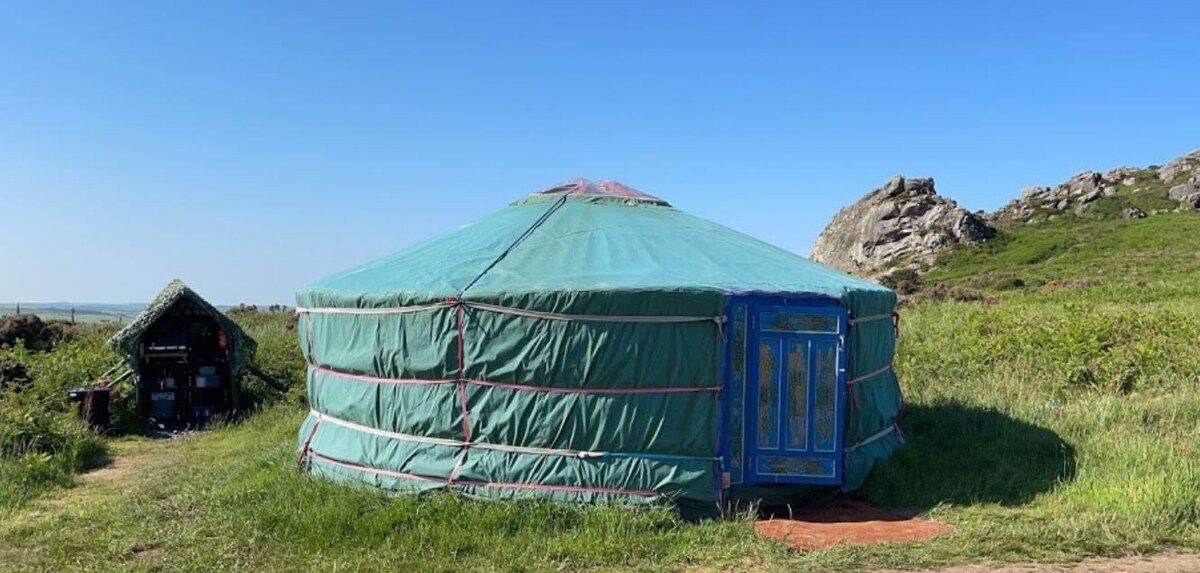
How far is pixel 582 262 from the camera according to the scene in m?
5.89

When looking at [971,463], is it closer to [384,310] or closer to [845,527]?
[845,527]

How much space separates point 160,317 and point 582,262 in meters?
6.08

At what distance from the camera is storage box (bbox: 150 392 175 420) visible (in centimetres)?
962

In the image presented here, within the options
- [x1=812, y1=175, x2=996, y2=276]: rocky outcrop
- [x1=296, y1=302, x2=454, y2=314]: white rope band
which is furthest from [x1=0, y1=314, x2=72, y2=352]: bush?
[x1=812, y1=175, x2=996, y2=276]: rocky outcrop

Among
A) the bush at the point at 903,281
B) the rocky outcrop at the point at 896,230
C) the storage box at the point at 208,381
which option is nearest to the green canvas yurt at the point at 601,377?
the storage box at the point at 208,381

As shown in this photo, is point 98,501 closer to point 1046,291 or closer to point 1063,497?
point 1063,497

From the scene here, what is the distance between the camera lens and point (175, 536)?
506 cm

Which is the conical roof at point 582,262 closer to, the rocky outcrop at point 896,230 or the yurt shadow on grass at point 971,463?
the yurt shadow on grass at point 971,463

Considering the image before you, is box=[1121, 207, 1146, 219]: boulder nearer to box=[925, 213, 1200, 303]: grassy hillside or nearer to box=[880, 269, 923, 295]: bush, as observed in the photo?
box=[925, 213, 1200, 303]: grassy hillside

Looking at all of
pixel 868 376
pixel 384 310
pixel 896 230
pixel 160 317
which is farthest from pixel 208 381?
pixel 896 230

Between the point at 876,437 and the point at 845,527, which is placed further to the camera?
the point at 876,437

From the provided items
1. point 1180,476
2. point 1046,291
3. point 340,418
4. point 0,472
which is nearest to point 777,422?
point 1180,476

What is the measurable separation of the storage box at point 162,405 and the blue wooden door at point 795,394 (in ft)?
22.5

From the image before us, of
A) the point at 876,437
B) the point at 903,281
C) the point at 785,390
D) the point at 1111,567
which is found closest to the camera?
the point at 1111,567
